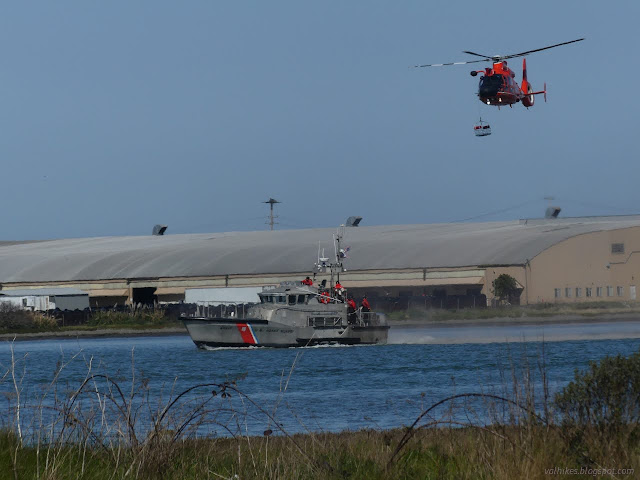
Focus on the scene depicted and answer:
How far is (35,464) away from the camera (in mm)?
11477

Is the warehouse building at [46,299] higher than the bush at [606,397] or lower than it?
higher

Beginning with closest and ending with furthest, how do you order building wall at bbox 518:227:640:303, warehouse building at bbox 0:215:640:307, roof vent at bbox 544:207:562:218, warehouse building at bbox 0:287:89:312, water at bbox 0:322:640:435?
1. water at bbox 0:322:640:435
2. building wall at bbox 518:227:640:303
3. warehouse building at bbox 0:215:640:307
4. warehouse building at bbox 0:287:89:312
5. roof vent at bbox 544:207:562:218

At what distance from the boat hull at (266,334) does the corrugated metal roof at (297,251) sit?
26725 mm

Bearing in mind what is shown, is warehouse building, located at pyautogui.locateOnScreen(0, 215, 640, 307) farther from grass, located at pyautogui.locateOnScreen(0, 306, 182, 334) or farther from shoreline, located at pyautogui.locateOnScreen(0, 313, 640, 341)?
grass, located at pyautogui.locateOnScreen(0, 306, 182, 334)

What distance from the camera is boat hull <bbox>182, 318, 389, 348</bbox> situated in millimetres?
46812

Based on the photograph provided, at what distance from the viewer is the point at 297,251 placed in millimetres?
86438

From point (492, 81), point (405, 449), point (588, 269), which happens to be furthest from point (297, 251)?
point (405, 449)

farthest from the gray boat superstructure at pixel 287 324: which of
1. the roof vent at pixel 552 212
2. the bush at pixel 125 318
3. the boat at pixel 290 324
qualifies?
the roof vent at pixel 552 212

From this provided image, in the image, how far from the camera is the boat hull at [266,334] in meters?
46.8

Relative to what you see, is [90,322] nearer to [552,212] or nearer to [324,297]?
[324,297]

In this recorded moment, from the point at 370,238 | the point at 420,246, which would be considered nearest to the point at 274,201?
the point at 370,238

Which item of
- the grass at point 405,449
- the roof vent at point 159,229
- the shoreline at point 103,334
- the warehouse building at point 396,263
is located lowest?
the shoreline at point 103,334

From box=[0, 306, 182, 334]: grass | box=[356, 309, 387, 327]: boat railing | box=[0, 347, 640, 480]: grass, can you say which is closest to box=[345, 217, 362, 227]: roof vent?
box=[0, 306, 182, 334]: grass

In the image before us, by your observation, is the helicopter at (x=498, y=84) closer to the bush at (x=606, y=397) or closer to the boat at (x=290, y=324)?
the boat at (x=290, y=324)
